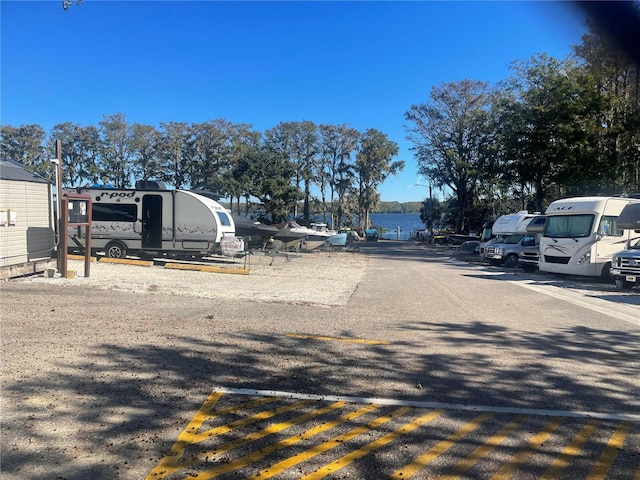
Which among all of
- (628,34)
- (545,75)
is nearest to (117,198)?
(628,34)

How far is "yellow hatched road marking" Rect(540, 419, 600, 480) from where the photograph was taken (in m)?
3.33

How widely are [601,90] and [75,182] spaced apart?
4581cm

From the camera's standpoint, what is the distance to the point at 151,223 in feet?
57.3

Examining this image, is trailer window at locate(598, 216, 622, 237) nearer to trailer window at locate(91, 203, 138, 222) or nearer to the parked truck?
the parked truck

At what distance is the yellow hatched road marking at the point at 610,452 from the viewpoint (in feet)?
10.9

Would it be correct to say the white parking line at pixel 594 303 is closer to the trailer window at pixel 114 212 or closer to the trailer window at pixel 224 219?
the trailer window at pixel 224 219

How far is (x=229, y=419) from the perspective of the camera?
4.07 m

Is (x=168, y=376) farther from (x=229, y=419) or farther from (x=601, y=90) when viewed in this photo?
(x=601, y=90)

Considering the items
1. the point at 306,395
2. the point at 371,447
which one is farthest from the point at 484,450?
the point at 306,395

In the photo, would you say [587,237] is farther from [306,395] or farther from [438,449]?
[438,449]

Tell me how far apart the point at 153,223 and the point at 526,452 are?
15932 mm

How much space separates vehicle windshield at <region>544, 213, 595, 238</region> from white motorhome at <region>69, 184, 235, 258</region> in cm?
1230

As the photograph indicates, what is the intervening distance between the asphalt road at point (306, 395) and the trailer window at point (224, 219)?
9283mm

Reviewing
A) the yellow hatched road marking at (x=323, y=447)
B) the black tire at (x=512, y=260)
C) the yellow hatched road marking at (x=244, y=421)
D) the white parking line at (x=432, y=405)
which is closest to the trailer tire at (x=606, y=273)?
the black tire at (x=512, y=260)
